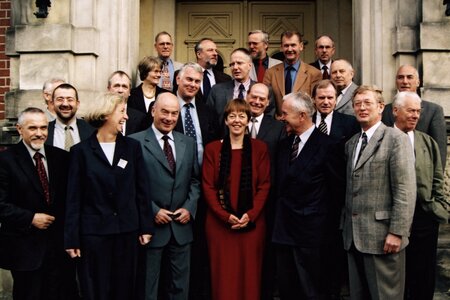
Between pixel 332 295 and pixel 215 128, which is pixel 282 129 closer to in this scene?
pixel 215 128

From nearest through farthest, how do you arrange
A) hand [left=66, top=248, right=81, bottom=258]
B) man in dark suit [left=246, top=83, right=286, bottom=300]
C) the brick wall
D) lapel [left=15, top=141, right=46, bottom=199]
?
hand [left=66, top=248, right=81, bottom=258], lapel [left=15, top=141, right=46, bottom=199], man in dark suit [left=246, top=83, right=286, bottom=300], the brick wall

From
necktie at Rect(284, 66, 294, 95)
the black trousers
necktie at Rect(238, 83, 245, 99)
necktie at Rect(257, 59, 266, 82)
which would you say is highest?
necktie at Rect(257, 59, 266, 82)

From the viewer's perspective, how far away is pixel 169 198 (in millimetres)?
5164

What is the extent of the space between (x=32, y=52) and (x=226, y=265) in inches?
125

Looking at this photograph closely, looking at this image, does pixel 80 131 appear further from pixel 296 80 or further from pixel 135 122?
pixel 296 80

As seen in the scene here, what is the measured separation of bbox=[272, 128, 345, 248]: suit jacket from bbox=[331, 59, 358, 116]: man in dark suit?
931 mm

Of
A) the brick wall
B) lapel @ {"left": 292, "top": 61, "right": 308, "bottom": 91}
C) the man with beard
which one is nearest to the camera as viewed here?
lapel @ {"left": 292, "top": 61, "right": 308, "bottom": 91}

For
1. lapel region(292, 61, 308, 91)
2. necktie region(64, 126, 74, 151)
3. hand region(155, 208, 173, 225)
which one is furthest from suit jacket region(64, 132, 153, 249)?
lapel region(292, 61, 308, 91)

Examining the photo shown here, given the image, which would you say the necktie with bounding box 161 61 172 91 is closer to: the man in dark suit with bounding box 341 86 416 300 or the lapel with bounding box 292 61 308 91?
the lapel with bounding box 292 61 308 91

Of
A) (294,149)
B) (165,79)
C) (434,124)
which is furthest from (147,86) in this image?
(434,124)

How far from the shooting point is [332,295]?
563 centimetres

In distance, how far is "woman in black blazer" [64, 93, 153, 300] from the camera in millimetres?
4703

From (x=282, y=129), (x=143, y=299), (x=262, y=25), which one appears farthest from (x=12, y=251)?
(x=262, y=25)

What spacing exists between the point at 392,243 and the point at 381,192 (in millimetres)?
387
